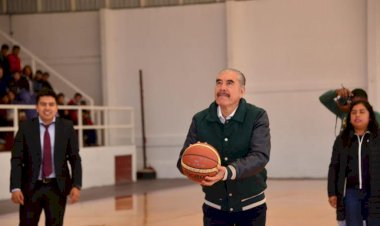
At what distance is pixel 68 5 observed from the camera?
2784cm

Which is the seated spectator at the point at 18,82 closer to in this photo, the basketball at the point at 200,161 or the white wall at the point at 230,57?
the white wall at the point at 230,57

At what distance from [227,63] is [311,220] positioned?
12499 millimetres

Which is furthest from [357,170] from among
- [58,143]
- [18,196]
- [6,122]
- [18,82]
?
[18,82]

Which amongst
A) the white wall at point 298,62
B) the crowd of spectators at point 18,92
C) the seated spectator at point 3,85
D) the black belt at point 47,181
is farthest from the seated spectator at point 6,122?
the black belt at point 47,181

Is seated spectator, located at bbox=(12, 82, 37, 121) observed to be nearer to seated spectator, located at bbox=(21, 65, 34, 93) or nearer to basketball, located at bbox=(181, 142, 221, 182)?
seated spectator, located at bbox=(21, 65, 34, 93)

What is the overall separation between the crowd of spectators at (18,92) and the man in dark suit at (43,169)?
12491mm

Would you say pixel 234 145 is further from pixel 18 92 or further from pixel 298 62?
pixel 298 62

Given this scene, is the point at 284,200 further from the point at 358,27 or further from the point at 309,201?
the point at 358,27

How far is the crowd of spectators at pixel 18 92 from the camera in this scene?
69.8 ft

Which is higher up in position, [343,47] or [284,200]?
[343,47]

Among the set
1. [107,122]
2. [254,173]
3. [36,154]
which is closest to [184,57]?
[107,122]

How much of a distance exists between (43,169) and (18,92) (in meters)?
14.1

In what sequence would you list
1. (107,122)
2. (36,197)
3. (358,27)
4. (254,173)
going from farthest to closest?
(107,122), (358,27), (36,197), (254,173)

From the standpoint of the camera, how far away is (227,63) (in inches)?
1033
